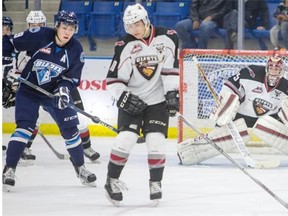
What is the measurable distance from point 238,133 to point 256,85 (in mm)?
340

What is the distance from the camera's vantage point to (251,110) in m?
6.46

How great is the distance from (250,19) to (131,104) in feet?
12.6

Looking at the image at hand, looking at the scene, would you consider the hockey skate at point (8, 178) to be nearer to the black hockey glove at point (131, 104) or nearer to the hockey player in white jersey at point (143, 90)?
the hockey player in white jersey at point (143, 90)

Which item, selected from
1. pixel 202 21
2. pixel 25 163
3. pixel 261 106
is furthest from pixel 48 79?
pixel 202 21

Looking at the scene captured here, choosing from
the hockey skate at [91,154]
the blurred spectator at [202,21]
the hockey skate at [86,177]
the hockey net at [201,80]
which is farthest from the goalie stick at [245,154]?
the blurred spectator at [202,21]

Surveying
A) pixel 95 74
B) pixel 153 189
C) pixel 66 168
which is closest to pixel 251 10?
pixel 95 74

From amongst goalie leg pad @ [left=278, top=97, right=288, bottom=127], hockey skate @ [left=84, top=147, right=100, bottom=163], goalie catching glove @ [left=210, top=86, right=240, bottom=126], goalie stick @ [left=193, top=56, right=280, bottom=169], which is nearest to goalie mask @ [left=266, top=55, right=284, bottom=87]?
goalie leg pad @ [left=278, top=97, right=288, bottom=127]

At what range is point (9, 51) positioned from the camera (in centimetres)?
520

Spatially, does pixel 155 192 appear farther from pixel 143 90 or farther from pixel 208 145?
pixel 208 145

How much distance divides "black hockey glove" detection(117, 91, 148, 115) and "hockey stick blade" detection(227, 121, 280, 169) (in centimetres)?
176

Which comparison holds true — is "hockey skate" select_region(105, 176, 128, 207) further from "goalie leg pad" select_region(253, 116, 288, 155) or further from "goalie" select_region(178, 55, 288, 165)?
"goalie leg pad" select_region(253, 116, 288, 155)

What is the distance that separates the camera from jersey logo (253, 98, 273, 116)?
6406 millimetres

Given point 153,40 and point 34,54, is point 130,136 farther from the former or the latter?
point 34,54

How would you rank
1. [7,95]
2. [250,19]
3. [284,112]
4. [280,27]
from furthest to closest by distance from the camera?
[250,19], [280,27], [7,95], [284,112]
